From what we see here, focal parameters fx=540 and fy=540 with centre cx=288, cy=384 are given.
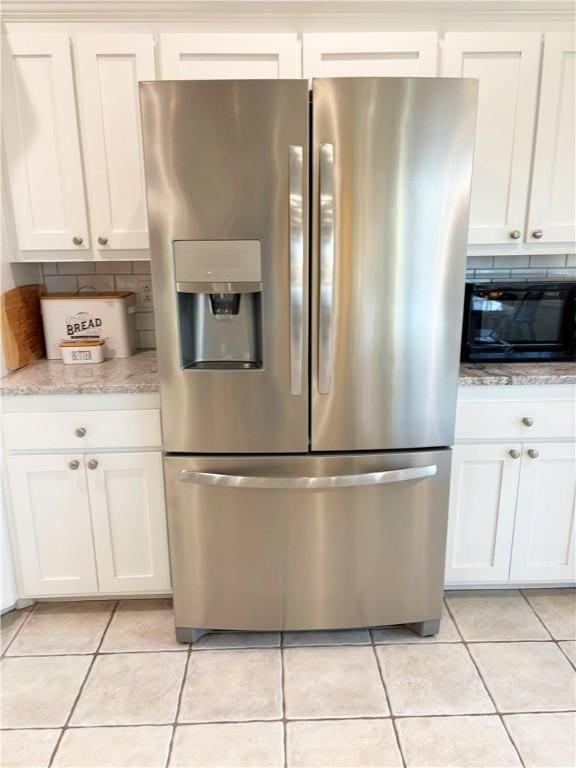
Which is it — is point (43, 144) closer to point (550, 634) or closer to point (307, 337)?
point (307, 337)

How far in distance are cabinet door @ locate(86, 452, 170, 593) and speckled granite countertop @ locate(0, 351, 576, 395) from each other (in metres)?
0.25

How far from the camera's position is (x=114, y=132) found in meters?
1.97

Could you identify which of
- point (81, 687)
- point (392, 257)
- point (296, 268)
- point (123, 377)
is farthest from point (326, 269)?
point (81, 687)

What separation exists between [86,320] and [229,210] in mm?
998

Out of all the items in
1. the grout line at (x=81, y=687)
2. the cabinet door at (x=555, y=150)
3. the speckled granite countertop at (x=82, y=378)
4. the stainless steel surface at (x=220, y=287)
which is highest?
the cabinet door at (x=555, y=150)

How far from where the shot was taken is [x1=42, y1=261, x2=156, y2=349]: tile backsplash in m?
2.38

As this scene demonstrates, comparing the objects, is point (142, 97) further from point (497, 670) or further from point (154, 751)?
point (497, 670)

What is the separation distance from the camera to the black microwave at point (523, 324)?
204 centimetres

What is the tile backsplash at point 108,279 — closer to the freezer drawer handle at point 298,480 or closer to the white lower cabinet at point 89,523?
the white lower cabinet at point 89,523

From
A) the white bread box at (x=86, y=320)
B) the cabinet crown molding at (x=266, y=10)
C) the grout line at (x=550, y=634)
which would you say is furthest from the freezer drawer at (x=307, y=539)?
the cabinet crown molding at (x=266, y=10)

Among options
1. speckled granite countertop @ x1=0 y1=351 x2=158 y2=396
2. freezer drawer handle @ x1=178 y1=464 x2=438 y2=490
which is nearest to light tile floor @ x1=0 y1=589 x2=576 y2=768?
freezer drawer handle @ x1=178 y1=464 x2=438 y2=490

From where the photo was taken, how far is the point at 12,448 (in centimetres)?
192

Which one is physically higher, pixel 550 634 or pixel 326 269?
pixel 326 269

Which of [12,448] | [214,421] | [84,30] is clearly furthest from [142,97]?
[12,448]
